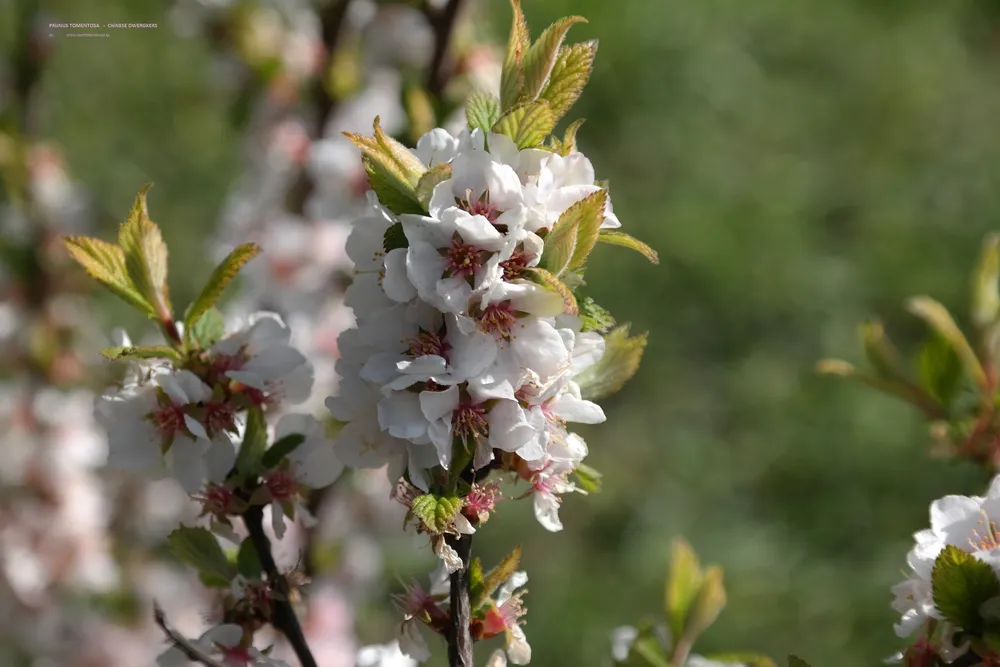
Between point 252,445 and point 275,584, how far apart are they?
116 mm

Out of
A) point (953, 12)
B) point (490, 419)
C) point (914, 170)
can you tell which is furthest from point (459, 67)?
point (953, 12)

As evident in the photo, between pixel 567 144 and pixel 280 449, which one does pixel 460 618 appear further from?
pixel 567 144

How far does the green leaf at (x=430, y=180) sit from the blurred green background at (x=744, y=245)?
175cm

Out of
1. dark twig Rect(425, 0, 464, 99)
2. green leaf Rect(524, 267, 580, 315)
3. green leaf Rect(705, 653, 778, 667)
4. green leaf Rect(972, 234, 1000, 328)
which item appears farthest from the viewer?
dark twig Rect(425, 0, 464, 99)

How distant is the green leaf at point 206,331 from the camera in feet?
2.82

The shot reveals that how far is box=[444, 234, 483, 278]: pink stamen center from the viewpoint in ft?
2.32

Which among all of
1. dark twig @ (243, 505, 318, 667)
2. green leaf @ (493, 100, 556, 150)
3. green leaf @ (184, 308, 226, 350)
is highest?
green leaf @ (493, 100, 556, 150)

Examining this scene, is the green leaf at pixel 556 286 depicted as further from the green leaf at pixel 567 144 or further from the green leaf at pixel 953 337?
the green leaf at pixel 953 337

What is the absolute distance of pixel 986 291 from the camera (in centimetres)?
106

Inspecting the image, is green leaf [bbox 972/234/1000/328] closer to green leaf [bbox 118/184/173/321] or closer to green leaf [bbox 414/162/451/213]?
green leaf [bbox 414/162/451/213]

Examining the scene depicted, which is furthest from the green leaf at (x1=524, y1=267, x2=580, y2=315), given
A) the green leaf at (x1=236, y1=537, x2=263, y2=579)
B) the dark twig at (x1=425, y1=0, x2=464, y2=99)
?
the dark twig at (x1=425, y1=0, x2=464, y2=99)

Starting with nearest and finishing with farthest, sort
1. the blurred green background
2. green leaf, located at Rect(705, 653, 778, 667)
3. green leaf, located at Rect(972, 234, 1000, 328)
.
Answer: green leaf, located at Rect(705, 653, 778, 667) < green leaf, located at Rect(972, 234, 1000, 328) < the blurred green background

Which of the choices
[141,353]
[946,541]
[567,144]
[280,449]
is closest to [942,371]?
[946,541]

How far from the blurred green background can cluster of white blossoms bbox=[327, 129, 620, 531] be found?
1668mm
